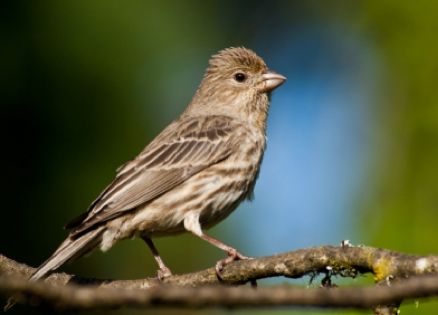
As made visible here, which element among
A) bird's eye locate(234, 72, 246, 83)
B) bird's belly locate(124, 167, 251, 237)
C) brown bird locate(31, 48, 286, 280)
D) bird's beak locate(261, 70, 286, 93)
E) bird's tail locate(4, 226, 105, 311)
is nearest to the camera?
bird's tail locate(4, 226, 105, 311)

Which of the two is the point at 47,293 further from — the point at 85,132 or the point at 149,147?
the point at 85,132

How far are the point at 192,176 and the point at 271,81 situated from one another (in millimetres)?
1679

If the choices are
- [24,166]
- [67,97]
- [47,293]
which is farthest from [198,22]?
[47,293]

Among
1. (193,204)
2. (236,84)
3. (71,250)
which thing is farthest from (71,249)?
(236,84)

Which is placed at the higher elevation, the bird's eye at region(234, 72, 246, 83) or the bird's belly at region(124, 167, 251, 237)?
the bird's eye at region(234, 72, 246, 83)

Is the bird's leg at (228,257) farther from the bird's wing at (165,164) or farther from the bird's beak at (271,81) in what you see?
the bird's beak at (271,81)

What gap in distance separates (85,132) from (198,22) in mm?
3115

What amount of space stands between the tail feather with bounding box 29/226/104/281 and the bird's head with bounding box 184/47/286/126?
7.76ft

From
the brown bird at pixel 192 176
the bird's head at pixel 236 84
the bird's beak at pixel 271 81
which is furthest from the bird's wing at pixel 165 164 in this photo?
the bird's beak at pixel 271 81

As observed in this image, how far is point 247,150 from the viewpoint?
841 centimetres

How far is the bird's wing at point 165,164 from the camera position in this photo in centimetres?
755

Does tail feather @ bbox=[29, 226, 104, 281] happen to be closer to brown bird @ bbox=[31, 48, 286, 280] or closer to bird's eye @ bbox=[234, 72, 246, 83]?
brown bird @ bbox=[31, 48, 286, 280]

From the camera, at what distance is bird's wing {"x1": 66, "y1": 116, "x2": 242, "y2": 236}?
7547 millimetres

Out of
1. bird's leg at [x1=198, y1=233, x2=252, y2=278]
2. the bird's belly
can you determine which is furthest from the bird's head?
bird's leg at [x1=198, y1=233, x2=252, y2=278]
